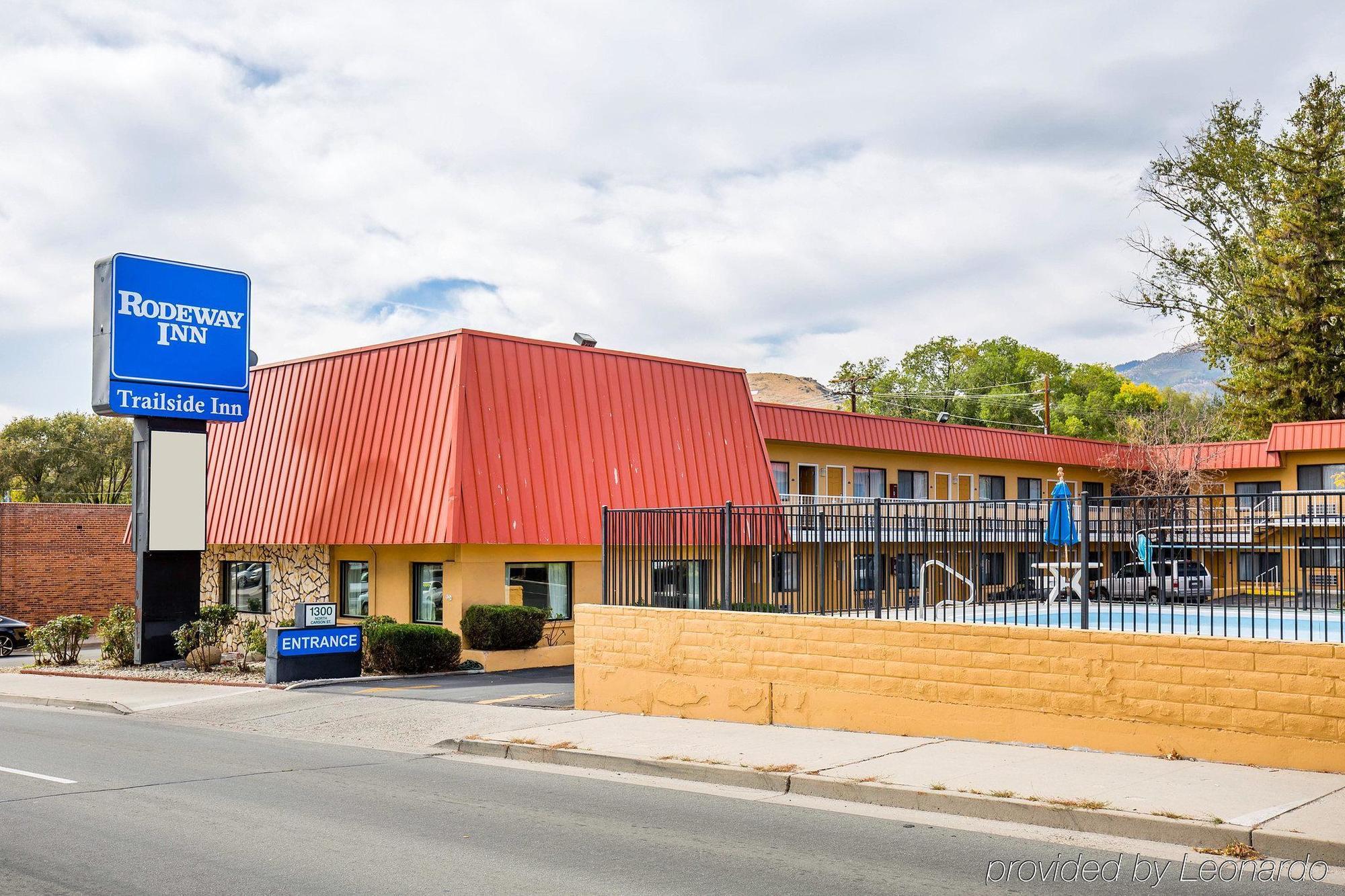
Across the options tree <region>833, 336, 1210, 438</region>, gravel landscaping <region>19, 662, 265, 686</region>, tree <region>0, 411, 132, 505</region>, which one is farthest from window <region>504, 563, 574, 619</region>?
tree <region>833, 336, 1210, 438</region>

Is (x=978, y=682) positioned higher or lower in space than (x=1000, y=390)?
lower

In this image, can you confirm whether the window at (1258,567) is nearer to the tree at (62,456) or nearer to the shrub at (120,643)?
the shrub at (120,643)

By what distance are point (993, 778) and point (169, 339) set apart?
841 inches

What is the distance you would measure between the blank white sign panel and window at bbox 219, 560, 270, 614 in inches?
190

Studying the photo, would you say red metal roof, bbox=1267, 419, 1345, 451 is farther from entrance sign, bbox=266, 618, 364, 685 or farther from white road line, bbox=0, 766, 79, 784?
white road line, bbox=0, 766, 79, 784

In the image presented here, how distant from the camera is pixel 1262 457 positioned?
43812mm

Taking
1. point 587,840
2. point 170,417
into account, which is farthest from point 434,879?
point 170,417

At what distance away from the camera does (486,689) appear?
64.8ft

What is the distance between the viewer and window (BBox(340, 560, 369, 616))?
92.2 ft

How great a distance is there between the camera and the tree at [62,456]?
61594 millimetres

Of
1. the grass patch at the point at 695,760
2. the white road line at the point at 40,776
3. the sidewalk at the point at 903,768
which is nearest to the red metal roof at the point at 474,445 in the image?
the sidewalk at the point at 903,768

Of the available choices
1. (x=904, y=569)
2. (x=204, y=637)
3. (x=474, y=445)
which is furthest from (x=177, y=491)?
(x=904, y=569)

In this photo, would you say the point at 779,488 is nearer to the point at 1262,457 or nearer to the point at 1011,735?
the point at 1262,457

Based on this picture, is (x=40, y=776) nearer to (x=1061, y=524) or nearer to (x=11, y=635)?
(x=1061, y=524)
